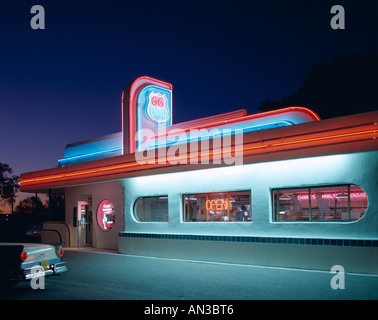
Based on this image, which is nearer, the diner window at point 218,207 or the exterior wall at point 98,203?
the diner window at point 218,207

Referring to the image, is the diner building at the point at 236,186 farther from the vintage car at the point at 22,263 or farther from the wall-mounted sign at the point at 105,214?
the vintage car at the point at 22,263

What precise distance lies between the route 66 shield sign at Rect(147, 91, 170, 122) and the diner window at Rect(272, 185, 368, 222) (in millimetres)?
7139

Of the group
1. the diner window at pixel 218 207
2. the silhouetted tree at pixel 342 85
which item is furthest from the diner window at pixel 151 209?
the silhouetted tree at pixel 342 85

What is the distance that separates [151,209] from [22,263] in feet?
24.3

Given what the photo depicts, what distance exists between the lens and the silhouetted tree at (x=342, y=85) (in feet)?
99.1

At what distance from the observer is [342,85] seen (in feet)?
102

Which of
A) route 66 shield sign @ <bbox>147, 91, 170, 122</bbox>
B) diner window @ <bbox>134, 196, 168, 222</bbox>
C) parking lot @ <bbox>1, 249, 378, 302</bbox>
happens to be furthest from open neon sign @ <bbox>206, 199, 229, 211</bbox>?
route 66 shield sign @ <bbox>147, 91, 170, 122</bbox>

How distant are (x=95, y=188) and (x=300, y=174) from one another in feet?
32.3

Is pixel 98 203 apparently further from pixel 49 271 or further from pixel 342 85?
pixel 342 85

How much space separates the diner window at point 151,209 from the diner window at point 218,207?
3.72 ft

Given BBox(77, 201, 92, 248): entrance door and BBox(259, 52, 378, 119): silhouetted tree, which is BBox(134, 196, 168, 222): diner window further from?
BBox(259, 52, 378, 119): silhouetted tree
